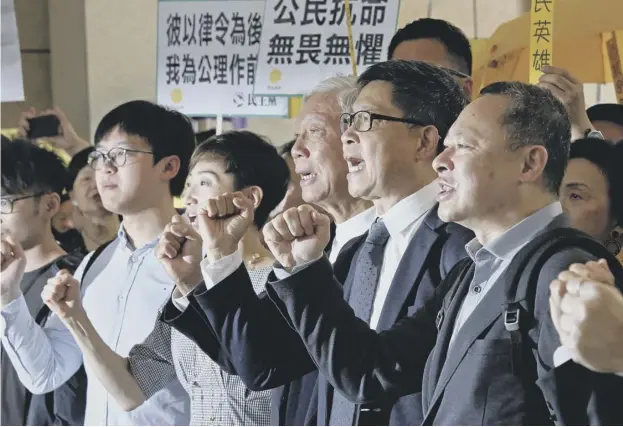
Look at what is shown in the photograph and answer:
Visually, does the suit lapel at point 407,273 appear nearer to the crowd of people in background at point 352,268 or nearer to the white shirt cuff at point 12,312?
the crowd of people in background at point 352,268

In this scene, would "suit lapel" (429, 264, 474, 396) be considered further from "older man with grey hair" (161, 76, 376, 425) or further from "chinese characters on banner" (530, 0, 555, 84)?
"chinese characters on banner" (530, 0, 555, 84)

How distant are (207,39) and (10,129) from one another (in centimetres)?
334

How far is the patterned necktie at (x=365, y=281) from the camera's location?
2.24 metres

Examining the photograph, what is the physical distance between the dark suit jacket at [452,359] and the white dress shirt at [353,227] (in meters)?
0.53

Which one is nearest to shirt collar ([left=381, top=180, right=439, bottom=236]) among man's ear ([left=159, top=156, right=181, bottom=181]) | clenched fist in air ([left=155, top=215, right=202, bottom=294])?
clenched fist in air ([left=155, top=215, right=202, bottom=294])

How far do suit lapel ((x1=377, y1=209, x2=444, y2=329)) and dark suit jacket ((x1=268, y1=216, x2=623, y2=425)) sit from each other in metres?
0.06

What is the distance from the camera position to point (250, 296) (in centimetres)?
229

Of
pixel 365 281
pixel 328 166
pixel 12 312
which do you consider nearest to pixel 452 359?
pixel 365 281

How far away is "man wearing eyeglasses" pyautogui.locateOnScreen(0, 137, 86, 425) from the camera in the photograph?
10.7 ft

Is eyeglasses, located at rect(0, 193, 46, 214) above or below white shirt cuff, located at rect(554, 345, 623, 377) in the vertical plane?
below

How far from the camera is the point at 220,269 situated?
2.28 m

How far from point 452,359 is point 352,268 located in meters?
0.61

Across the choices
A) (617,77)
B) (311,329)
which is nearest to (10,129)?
(617,77)

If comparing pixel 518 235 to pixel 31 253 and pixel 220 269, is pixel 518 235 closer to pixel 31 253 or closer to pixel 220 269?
pixel 220 269
